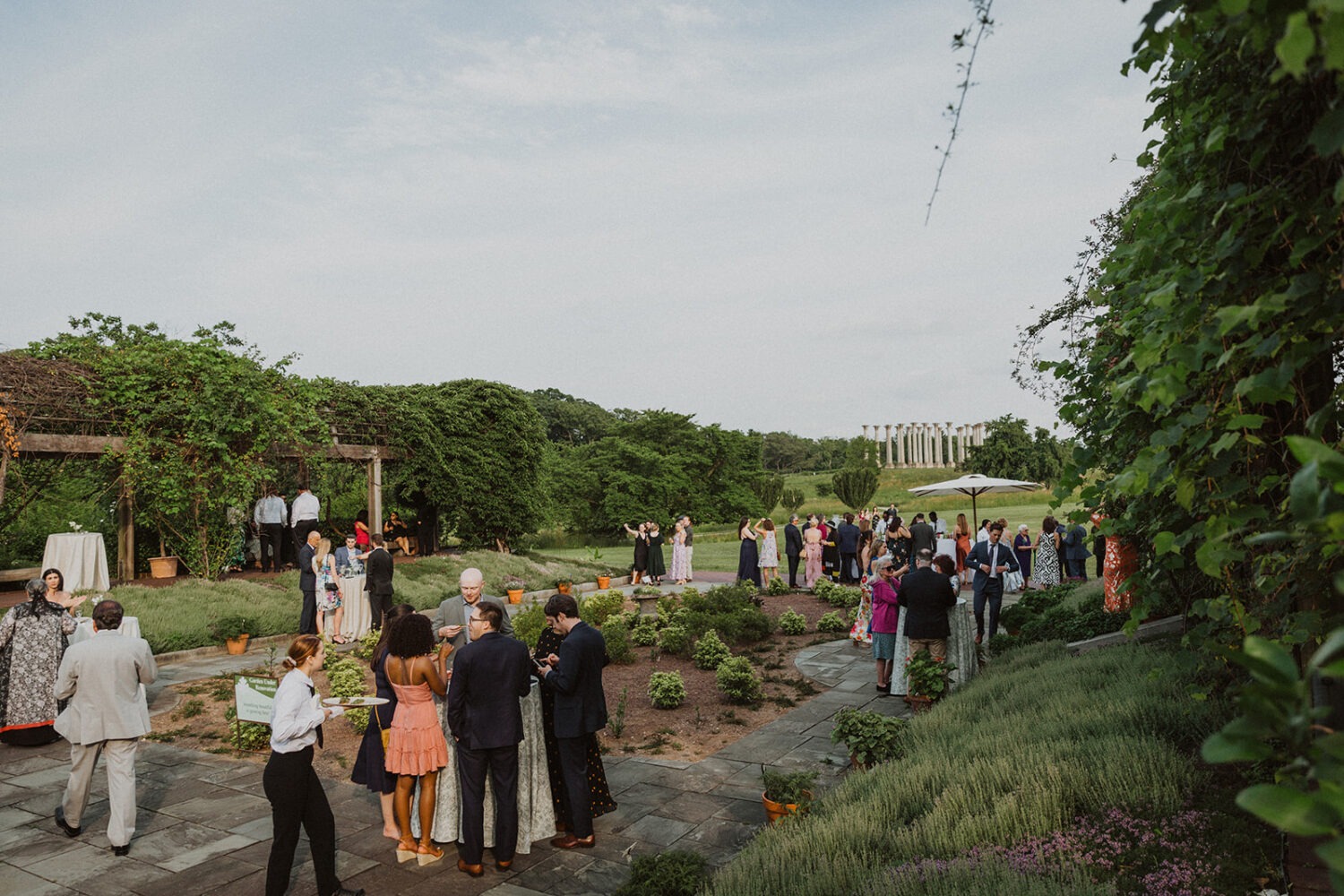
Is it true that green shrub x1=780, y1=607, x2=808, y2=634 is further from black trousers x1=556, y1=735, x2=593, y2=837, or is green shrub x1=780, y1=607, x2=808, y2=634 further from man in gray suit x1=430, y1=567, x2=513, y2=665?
black trousers x1=556, y1=735, x2=593, y2=837

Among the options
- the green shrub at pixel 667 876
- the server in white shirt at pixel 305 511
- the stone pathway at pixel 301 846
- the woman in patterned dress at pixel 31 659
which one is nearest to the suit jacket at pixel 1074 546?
the stone pathway at pixel 301 846

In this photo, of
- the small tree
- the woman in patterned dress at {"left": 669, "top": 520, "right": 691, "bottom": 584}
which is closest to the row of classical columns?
the small tree

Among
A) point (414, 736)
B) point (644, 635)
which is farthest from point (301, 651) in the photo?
point (644, 635)

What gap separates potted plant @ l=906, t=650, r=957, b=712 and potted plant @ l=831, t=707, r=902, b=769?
183cm

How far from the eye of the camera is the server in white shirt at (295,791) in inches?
191

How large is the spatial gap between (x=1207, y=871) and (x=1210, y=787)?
→ 0.96 m

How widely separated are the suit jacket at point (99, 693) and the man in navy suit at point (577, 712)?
2.97 meters

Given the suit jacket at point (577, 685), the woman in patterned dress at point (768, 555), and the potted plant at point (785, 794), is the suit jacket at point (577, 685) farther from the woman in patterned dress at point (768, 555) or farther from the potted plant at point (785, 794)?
the woman in patterned dress at point (768, 555)

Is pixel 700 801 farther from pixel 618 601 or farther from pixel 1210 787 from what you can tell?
pixel 618 601

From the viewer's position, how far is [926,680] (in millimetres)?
8438

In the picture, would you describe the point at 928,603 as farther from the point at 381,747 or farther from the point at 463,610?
the point at 381,747

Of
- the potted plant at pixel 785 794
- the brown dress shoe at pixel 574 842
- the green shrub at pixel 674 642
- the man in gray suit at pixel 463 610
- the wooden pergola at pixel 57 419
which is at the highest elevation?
the wooden pergola at pixel 57 419

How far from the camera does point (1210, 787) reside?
464 centimetres

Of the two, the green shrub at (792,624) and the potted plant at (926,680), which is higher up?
the potted plant at (926,680)
